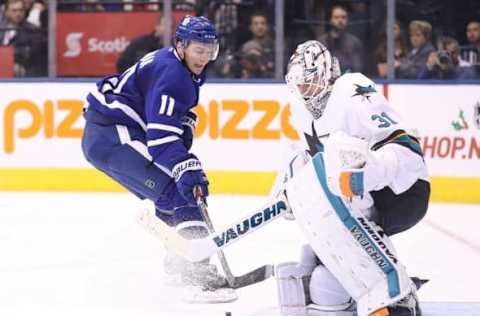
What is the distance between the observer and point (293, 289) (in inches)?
125

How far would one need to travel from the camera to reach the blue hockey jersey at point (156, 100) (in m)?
3.61

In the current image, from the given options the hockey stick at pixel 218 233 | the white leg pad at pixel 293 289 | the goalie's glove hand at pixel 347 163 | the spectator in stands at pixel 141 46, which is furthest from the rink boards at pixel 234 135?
the goalie's glove hand at pixel 347 163

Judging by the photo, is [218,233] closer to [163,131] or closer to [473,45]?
[163,131]

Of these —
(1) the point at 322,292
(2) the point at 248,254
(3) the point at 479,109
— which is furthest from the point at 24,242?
(3) the point at 479,109

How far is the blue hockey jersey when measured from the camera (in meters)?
3.61

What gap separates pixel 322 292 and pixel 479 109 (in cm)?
335

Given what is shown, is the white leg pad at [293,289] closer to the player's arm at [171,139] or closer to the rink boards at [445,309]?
the rink boards at [445,309]

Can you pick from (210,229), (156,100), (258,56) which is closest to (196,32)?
(156,100)

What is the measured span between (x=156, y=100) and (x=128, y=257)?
40.3 inches

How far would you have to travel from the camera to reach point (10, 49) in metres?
6.81

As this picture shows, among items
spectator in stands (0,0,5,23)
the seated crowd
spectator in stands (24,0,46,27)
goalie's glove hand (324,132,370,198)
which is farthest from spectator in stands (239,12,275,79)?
goalie's glove hand (324,132,370,198)

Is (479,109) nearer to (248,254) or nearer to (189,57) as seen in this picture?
(248,254)

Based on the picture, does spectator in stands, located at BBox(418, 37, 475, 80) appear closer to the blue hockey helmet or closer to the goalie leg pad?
the blue hockey helmet

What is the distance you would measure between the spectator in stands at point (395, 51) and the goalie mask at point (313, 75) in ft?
11.5
